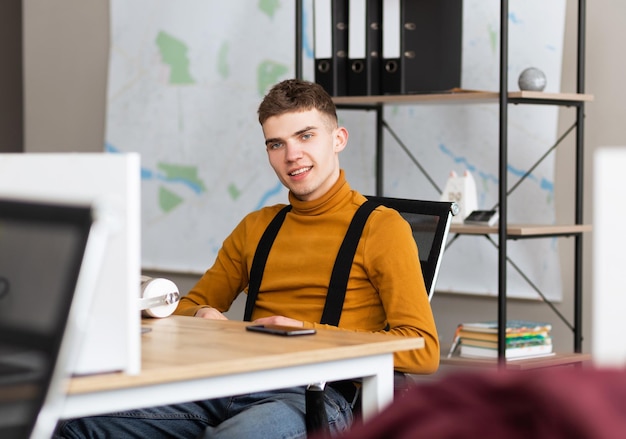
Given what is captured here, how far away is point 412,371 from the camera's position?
78.0 inches

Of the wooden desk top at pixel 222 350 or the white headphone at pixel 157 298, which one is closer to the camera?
the wooden desk top at pixel 222 350

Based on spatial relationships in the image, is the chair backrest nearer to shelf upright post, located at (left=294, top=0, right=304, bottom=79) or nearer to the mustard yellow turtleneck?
the mustard yellow turtleneck

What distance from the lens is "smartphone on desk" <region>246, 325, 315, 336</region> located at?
1648 mm

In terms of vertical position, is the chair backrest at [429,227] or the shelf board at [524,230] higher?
the chair backrest at [429,227]

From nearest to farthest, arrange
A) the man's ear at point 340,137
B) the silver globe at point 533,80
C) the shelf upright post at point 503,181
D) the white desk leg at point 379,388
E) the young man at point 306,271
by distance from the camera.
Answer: the white desk leg at point 379,388 < the young man at point 306,271 < the man's ear at point 340,137 < the shelf upright post at point 503,181 < the silver globe at point 533,80

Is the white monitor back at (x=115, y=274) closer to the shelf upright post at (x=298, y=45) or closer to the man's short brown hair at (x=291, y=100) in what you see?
the man's short brown hair at (x=291, y=100)

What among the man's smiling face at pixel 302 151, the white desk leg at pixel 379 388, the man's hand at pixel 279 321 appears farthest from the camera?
the man's smiling face at pixel 302 151

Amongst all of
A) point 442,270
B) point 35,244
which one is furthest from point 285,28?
point 35,244

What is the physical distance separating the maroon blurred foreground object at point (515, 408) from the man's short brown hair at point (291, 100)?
1.76m

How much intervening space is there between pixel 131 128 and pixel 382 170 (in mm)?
1485

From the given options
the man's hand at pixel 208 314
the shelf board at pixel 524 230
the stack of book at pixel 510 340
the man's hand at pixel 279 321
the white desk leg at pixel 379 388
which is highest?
the shelf board at pixel 524 230

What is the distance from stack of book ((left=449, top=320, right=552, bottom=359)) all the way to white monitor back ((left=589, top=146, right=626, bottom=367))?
2.42 metres

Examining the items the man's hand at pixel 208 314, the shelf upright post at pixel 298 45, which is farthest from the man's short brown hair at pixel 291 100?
the shelf upright post at pixel 298 45

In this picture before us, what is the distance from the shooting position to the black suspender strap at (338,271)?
2164mm
